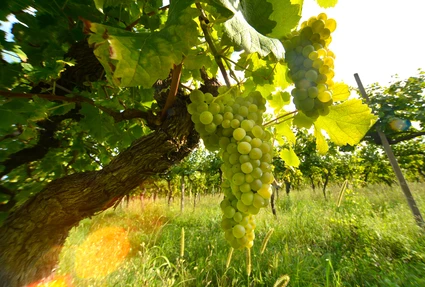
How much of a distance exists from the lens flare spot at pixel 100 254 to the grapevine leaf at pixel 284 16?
15.0ft

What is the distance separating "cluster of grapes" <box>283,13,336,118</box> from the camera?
67cm

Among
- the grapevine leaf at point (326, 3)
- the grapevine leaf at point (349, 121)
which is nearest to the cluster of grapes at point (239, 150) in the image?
the grapevine leaf at point (349, 121)

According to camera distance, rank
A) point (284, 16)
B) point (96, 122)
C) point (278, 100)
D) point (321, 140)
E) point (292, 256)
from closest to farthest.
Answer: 1. point (284, 16)
2. point (321, 140)
3. point (278, 100)
4. point (96, 122)
5. point (292, 256)

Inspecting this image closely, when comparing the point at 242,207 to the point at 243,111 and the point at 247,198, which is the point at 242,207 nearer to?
the point at 247,198

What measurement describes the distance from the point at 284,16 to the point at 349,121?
48cm

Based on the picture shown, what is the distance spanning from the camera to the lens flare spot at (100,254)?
14.0ft

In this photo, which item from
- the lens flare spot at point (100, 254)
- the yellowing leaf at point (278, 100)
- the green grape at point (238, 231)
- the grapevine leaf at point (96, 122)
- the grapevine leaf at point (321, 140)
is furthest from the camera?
the lens flare spot at point (100, 254)

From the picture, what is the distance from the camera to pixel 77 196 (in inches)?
49.4

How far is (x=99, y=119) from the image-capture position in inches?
56.1

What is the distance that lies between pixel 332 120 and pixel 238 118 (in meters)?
0.43

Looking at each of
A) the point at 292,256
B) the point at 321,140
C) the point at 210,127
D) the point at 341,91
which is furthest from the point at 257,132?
the point at 292,256

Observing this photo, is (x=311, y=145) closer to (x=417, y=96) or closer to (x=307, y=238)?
(x=417, y=96)

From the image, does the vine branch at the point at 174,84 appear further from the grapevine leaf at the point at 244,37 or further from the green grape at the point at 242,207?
the green grape at the point at 242,207

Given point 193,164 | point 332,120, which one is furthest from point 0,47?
Result: point 193,164
